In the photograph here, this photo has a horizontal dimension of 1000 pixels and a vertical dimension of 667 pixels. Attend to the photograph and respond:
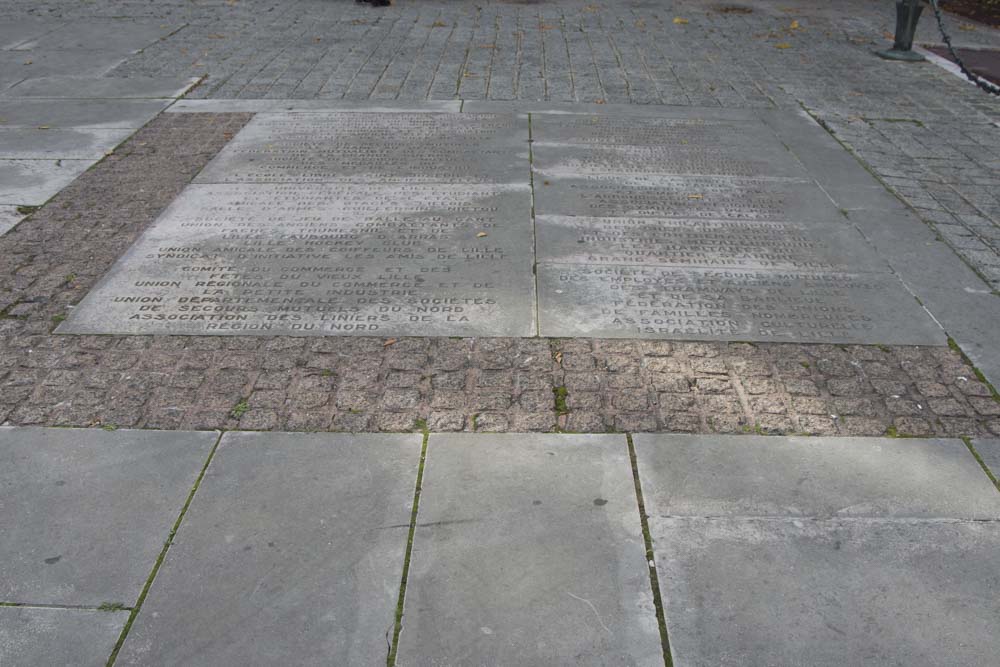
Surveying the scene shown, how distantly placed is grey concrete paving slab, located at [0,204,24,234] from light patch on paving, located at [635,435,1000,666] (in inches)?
Answer: 205

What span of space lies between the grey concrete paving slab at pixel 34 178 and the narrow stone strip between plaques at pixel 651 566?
5532 mm

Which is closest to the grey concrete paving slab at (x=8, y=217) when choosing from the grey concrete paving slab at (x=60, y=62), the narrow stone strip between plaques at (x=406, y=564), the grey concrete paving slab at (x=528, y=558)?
the narrow stone strip between plaques at (x=406, y=564)

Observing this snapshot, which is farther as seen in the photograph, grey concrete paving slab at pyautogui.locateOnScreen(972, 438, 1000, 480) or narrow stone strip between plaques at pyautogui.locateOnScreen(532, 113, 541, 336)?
narrow stone strip between plaques at pyautogui.locateOnScreen(532, 113, 541, 336)

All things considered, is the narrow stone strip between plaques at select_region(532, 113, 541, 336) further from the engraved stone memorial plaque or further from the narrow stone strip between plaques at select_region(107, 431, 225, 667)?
the narrow stone strip between plaques at select_region(107, 431, 225, 667)

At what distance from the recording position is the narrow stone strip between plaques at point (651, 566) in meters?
2.93

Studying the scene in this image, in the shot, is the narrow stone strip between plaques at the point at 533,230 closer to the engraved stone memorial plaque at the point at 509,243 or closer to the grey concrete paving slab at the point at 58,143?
the engraved stone memorial plaque at the point at 509,243

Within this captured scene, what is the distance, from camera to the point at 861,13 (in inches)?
597

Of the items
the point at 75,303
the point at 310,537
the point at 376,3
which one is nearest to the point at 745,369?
the point at 310,537

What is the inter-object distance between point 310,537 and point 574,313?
2.34m

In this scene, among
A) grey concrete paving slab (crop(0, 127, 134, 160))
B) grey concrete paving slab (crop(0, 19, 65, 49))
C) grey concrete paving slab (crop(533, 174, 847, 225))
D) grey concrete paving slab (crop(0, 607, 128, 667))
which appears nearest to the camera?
grey concrete paving slab (crop(0, 607, 128, 667))

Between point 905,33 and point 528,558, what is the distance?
38.6 feet

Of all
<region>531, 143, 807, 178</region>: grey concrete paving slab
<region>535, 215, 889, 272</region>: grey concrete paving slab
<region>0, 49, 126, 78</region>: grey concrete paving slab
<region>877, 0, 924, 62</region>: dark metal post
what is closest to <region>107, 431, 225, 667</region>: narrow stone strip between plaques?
<region>535, 215, 889, 272</region>: grey concrete paving slab

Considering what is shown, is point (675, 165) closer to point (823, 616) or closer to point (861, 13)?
point (823, 616)

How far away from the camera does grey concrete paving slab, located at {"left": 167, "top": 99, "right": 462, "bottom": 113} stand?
891cm
